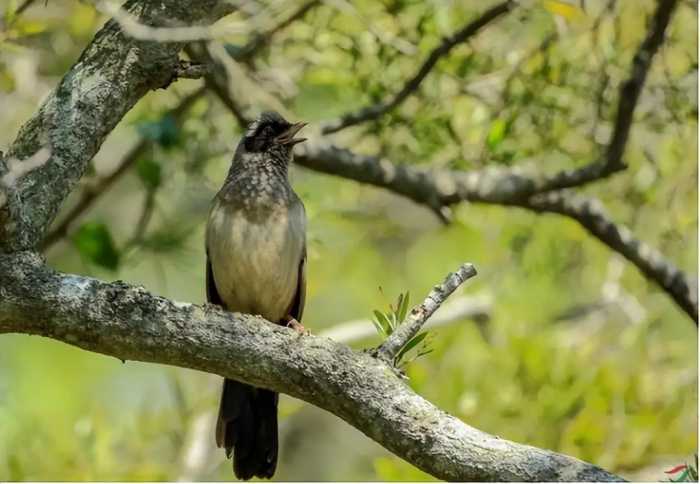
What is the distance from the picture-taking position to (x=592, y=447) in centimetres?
643

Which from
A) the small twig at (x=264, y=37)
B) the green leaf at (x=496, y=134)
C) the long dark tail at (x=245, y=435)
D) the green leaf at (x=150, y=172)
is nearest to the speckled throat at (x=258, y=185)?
the green leaf at (x=150, y=172)

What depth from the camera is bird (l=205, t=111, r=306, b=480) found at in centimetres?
562

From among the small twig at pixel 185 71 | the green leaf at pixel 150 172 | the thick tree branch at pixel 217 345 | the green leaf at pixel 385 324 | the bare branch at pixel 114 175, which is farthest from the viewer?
the bare branch at pixel 114 175

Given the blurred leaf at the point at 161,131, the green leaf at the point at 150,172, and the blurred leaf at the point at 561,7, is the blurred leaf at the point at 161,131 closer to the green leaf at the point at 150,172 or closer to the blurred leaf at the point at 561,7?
the green leaf at the point at 150,172

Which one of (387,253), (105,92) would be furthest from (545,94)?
(387,253)

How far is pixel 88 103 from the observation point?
13.6ft

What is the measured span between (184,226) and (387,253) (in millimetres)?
2985

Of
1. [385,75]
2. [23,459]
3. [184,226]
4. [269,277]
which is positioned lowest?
[23,459]

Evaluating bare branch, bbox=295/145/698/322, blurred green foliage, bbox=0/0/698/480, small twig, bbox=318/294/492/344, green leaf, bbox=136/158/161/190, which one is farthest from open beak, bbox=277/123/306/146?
small twig, bbox=318/294/492/344

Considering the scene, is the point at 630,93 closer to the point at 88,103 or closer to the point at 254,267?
the point at 254,267

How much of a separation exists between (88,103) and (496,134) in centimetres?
259

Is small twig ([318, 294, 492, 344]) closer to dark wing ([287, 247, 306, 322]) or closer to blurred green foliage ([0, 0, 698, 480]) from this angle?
blurred green foliage ([0, 0, 698, 480])

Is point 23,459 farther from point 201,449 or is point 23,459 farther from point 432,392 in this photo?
point 432,392

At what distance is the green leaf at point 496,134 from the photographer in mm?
6207
